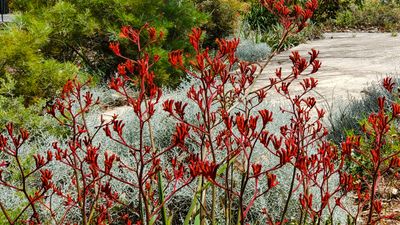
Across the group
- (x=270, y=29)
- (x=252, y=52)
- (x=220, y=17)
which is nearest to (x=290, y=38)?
(x=220, y=17)

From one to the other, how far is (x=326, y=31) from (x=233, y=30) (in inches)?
242

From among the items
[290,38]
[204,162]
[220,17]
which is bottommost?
[204,162]

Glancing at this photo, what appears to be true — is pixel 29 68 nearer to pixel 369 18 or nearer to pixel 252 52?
pixel 252 52

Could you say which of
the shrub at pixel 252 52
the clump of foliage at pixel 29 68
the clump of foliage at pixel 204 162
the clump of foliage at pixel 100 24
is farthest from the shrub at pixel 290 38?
the clump of foliage at pixel 204 162

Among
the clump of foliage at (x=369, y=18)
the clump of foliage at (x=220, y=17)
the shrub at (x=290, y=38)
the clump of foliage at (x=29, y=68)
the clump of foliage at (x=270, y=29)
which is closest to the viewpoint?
the clump of foliage at (x=29, y=68)

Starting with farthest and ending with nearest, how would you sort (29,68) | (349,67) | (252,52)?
(252,52) < (349,67) < (29,68)

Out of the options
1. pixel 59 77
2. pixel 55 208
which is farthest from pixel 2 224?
pixel 59 77

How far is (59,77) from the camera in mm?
5512

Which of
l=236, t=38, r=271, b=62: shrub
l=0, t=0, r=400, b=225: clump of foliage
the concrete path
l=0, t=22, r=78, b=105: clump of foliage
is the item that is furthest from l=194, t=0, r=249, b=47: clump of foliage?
l=0, t=0, r=400, b=225: clump of foliage

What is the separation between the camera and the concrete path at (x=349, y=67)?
20.1 ft

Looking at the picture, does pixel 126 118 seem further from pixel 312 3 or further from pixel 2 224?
pixel 312 3

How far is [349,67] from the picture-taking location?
7840mm

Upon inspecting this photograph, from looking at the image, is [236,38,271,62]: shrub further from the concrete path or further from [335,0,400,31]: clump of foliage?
[335,0,400,31]: clump of foliage

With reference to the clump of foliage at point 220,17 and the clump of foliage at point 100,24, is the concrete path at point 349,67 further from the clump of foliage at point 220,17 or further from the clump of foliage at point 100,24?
the clump of foliage at point 220,17
